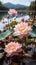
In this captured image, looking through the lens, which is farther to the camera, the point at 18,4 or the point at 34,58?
the point at 18,4

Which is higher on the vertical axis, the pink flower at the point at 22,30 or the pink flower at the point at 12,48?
the pink flower at the point at 22,30

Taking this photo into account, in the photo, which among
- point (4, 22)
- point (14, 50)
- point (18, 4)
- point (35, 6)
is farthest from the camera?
point (18, 4)

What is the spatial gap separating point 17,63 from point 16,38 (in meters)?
0.14

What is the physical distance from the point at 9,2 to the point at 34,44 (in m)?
1.91

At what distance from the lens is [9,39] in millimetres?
775

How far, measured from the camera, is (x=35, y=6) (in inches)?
70.4

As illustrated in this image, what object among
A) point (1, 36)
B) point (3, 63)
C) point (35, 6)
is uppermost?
point (35, 6)

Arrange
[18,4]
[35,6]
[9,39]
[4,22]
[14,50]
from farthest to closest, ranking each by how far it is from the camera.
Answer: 1. [18,4]
2. [35,6]
3. [4,22]
4. [9,39]
5. [14,50]

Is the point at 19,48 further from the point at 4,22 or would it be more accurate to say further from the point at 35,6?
the point at 35,6

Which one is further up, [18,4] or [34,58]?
[18,4]

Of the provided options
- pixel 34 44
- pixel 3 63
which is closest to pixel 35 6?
pixel 34 44

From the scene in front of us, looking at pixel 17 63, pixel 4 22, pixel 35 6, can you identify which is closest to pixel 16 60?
pixel 17 63

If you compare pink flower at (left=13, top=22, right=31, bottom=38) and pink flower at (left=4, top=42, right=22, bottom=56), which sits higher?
pink flower at (left=13, top=22, right=31, bottom=38)

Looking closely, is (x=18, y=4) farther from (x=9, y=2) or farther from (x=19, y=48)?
(x=19, y=48)
